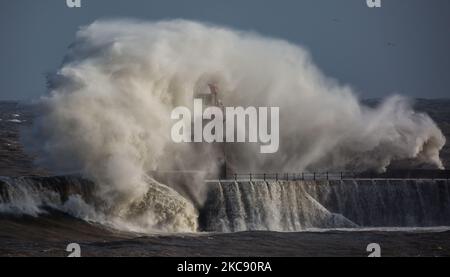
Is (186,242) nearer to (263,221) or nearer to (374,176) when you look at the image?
(263,221)

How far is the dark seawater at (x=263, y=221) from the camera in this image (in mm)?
25422

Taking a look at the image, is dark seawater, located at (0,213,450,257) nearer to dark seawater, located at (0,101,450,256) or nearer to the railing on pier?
dark seawater, located at (0,101,450,256)

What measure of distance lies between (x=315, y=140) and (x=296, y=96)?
7.34 ft

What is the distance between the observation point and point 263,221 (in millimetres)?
34375

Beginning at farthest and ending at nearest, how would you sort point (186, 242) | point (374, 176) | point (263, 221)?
1. point (374, 176)
2. point (263, 221)
3. point (186, 242)

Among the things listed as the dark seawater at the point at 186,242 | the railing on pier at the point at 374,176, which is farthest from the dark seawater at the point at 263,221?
the railing on pier at the point at 374,176

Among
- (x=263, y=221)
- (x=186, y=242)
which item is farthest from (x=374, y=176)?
(x=186, y=242)

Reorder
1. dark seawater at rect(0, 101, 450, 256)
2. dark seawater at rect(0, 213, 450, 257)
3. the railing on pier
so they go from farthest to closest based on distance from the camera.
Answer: the railing on pier, dark seawater at rect(0, 101, 450, 256), dark seawater at rect(0, 213, 450, 257)

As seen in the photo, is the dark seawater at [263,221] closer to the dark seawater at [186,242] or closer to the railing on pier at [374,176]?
the dark seawater at [186,242]

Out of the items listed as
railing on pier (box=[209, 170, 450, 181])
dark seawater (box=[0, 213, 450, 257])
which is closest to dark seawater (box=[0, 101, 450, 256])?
dark seawater (box=[0, 213, 450, 257])

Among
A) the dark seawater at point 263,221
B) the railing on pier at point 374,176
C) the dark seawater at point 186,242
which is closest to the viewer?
the dark seawater at point 186,242

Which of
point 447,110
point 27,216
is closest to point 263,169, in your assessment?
point 27,216

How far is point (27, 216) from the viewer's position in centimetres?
2756

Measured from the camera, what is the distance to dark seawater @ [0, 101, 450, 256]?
25.4 m
